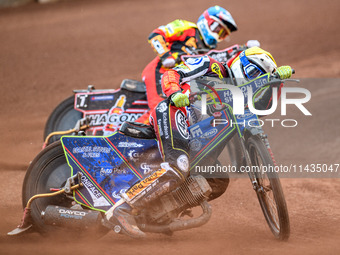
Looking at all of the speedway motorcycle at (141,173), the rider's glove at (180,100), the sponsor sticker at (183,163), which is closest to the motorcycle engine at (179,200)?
the speedway motorcycle at (141,173)

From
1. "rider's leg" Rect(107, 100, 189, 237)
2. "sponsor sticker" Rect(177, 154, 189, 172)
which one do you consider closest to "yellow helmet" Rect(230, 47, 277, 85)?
"rider's leg" Rect(107, 100, 189, 237)

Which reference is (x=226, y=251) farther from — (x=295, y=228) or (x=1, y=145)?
(x=1, y=145)

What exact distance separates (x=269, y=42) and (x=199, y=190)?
9955mm

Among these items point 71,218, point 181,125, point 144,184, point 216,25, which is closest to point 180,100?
point 181,125

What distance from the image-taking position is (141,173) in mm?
5719

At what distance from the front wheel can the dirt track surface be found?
0.63 feet

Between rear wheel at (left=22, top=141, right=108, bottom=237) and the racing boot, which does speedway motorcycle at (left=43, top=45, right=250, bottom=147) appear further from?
the racing boot

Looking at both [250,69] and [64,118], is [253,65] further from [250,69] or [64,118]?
[64,118]

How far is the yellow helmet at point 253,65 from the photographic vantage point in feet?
18.0

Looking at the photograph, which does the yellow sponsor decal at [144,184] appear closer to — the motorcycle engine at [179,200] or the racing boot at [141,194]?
the racing boot at [141,194]

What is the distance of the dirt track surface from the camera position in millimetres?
5727

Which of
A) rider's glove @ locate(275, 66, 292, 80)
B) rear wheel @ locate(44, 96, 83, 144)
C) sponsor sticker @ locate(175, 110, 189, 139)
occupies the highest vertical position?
rider's glove @ locate(275, 66, 292, 80)

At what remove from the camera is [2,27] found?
1706 centimetres

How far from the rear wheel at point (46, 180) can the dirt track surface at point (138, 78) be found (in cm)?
21
